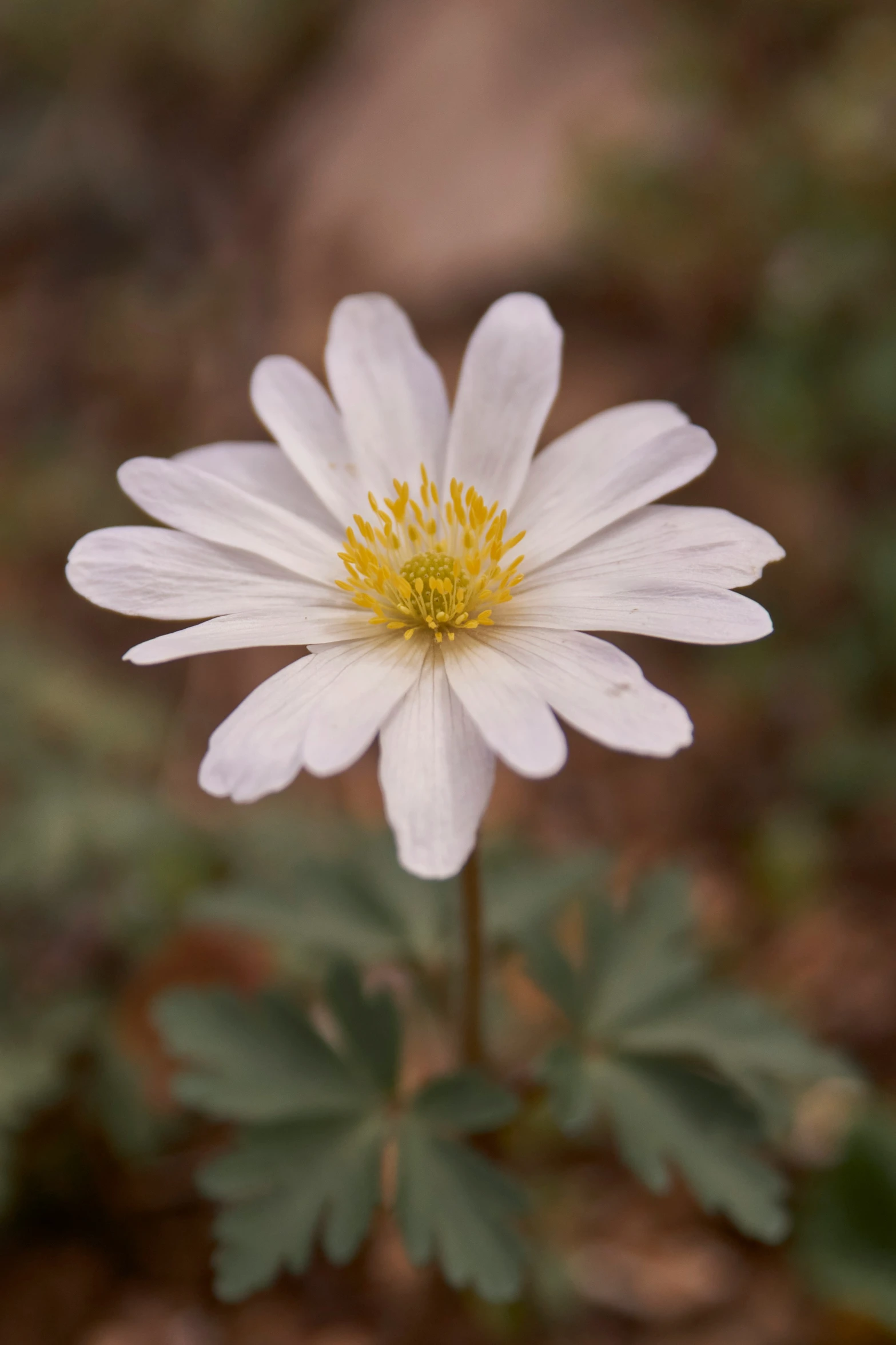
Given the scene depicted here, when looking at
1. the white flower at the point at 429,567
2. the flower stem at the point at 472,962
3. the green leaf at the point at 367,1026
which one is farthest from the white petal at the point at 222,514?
the green leaf at the point at 367,1026

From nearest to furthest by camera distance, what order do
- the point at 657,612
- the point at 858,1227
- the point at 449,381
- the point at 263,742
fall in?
the point at 263,742, the point at 657,612, the point at 858,1227, the point at 449,381

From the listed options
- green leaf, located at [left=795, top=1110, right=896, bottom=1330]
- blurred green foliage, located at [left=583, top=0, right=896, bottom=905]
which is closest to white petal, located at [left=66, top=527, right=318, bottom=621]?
green leaf, located at [left=795, top=1110, right=896, bottom=1330]

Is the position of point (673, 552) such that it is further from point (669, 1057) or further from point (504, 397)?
point (669, 1057)

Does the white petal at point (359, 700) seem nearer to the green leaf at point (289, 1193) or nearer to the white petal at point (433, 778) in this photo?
the white petal at point (433, 778)

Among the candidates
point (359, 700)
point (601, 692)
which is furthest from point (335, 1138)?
point (601, 692)

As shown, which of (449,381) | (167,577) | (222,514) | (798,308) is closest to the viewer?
(167,577)

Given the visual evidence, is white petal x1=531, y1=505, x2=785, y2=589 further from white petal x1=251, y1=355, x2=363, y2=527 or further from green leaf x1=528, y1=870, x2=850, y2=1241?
green leaf x1=528, y1=870, x2=850, y2=1241
